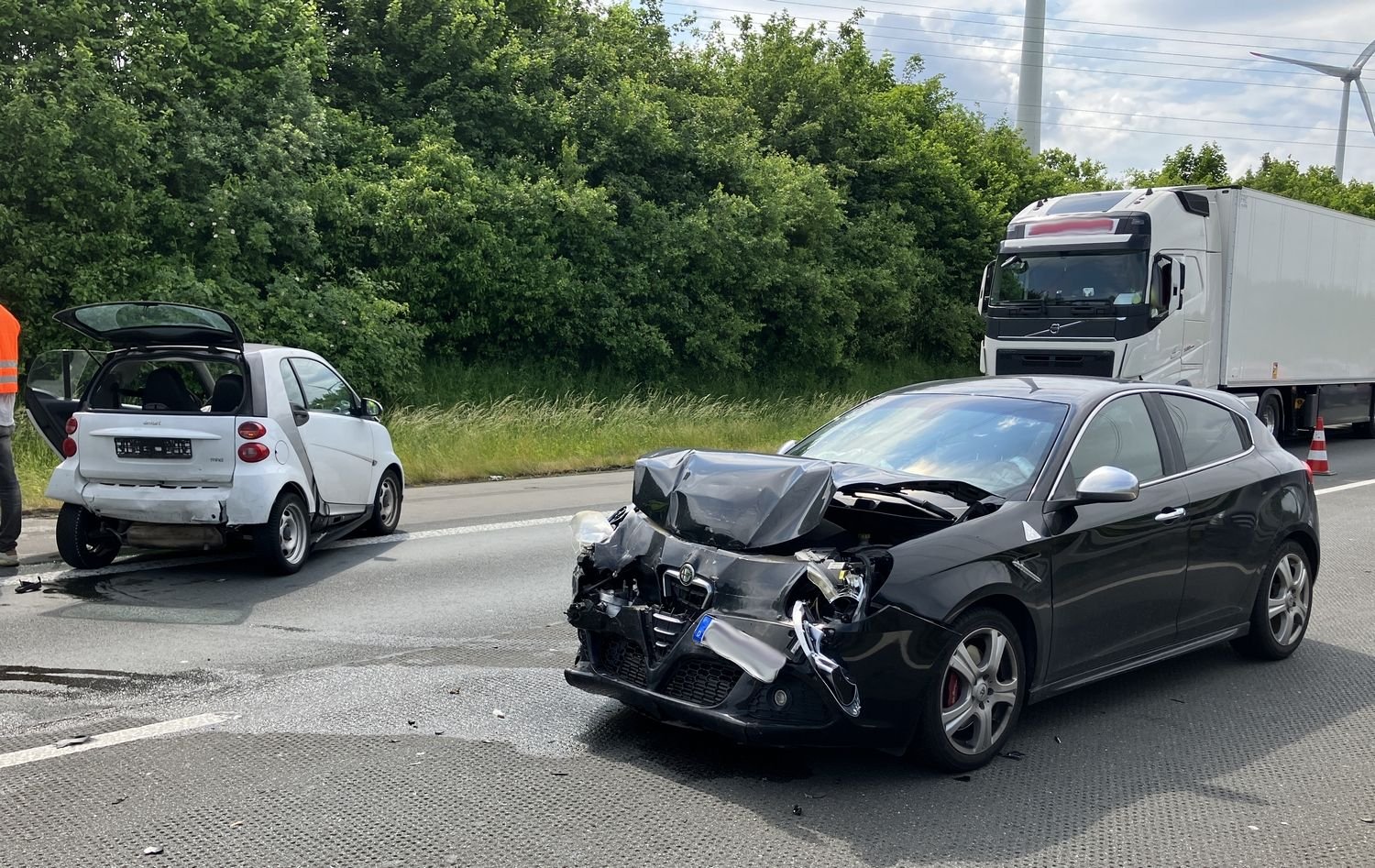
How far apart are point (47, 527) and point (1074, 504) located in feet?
28.8

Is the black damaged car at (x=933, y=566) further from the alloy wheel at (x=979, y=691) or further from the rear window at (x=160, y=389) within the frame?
the rear window at (x=160, y=389)

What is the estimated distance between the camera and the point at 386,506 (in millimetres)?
10406

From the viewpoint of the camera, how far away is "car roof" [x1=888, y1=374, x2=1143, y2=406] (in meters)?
6.00

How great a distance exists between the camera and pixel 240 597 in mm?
7766

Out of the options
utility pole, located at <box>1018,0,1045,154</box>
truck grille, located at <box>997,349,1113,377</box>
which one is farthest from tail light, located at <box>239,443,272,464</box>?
utility pole, located at <box>1018,0,1045,154</box>

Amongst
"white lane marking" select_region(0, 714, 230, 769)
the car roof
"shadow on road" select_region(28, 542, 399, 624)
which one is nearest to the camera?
"white lane marking" select_region(0, 714, 230, 769)

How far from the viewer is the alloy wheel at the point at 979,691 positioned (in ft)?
15.5

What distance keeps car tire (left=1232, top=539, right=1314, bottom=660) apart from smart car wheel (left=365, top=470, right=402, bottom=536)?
677 centimetres

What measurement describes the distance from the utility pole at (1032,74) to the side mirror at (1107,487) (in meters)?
42.4

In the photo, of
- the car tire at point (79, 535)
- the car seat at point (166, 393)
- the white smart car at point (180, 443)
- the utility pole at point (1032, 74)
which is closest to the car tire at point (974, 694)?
the white smart car at point (180, 443)

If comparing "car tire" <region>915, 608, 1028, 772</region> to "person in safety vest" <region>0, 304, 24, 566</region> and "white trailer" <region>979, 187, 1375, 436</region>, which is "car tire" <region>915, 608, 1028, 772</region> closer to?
"person in safety vest" <region>0, 304, 24, 566</region>

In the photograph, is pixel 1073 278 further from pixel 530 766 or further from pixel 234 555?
pixel 530 766

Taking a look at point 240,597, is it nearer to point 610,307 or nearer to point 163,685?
point 163,685

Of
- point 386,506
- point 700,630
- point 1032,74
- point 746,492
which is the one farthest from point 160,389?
point 1032,74
